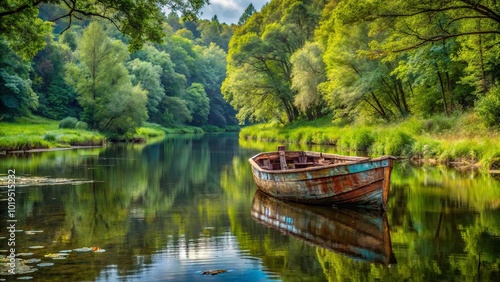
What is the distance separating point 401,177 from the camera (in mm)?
22078

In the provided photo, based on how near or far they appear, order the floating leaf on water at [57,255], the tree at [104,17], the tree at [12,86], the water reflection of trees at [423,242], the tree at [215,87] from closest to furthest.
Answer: the water reflection of trees at [423,242], the floating leaf on water at [57,255], the tree at [104,17], the tree at [12,86], the tree at [215,87]

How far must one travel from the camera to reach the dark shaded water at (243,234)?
28.3 feet

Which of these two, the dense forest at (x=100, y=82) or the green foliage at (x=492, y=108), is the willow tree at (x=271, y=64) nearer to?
the dense forest at (x=100, y=82)

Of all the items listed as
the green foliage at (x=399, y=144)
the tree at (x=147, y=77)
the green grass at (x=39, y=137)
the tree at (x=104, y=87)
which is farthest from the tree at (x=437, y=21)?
the tree at (x=147, y=77)

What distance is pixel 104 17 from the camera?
59.8 feet

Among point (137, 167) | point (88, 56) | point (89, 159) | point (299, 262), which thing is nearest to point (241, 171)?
point (137, 167)

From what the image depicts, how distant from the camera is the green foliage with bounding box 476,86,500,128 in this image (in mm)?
26000

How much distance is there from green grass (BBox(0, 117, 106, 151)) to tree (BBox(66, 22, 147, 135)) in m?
2.82

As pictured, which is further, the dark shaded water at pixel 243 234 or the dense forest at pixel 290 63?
the dense forest at pixel 290 63

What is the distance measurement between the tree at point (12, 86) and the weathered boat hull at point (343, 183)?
133 feet

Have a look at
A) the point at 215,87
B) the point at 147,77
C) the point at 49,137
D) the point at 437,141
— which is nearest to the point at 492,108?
the point at 437,141

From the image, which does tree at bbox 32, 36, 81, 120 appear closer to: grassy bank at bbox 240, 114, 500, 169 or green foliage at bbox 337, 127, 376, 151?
grassy bank at bbox 240, 114, 500, 169

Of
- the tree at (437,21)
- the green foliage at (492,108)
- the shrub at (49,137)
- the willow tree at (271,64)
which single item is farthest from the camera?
the willow tree at (271,64)

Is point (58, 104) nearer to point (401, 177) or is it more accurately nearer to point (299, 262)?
point (401, 177)
